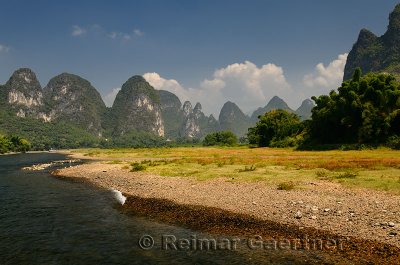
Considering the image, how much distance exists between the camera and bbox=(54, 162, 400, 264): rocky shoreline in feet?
49.0

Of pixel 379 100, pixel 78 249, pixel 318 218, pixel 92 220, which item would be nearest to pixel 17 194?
pixel 92 220

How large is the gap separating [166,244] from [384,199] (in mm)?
13040

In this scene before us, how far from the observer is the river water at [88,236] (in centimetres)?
1503

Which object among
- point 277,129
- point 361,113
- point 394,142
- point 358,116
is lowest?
point 394,142

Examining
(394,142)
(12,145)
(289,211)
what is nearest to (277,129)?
(394,142)

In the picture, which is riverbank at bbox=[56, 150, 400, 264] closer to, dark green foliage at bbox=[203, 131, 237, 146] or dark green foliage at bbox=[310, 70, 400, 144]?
dark green foliage at bbox=[310, 70, 400, 144]

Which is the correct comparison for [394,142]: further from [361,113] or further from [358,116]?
[358,116]

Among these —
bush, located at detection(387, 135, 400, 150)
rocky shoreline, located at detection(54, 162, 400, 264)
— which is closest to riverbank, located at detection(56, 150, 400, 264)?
rocky shoreline, located at detection(54, 162, 400, 264)

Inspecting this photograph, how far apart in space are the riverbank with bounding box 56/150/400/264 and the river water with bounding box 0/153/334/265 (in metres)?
1.82

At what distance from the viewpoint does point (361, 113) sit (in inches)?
2653

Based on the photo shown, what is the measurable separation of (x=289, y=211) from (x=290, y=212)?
0.19 meters
